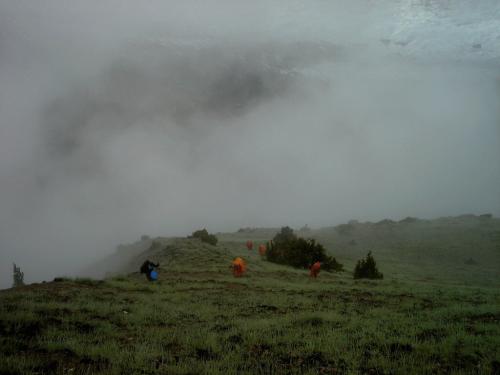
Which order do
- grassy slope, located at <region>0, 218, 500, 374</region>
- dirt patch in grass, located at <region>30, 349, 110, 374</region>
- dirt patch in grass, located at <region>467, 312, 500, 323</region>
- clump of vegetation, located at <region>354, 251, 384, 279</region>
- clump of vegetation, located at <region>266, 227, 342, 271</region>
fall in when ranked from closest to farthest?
1. dirt patch in grass, located at <region>30, 349, 110, 374</region>
2. grassy slope, located at <region>0, 218, 500, 374</region>
3. dirt patch in grass, located at <region>467, 312, 500, 323</region>
4. clump of vegetation, located at <region>354, 251, 384, 279</region>
5. clump of vegetation, located at <region>266, 227, 342, 271</region>

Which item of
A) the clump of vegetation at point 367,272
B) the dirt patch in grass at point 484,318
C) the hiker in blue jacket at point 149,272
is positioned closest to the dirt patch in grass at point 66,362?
the dirt patch in grass at point 484,318

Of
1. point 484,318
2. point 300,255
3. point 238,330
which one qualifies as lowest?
point 300,255

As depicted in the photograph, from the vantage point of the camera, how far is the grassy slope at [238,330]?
19.4ft

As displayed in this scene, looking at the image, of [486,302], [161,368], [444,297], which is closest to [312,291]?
[444,297]

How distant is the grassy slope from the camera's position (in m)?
5.92

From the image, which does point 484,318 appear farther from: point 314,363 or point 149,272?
point 149,272

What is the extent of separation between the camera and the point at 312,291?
1537cm

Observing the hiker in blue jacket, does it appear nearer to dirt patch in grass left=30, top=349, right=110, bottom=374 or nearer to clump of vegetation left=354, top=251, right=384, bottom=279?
dirt patch in grass left=30, top=349, right=110, bottom=374

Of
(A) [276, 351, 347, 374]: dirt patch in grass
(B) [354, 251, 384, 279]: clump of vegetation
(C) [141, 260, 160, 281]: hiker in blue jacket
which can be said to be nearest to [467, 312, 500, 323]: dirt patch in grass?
(A) [276, 351, 347, 374]: dirt patch in grass

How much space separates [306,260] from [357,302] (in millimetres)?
16744

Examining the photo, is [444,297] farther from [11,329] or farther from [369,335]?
[11,329]

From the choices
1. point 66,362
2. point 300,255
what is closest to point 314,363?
point 66,362

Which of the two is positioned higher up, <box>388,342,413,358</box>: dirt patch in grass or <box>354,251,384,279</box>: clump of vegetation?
<box>388,342,413,358</box>: dirt patch in grass

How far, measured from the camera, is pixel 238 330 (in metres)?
8.05
